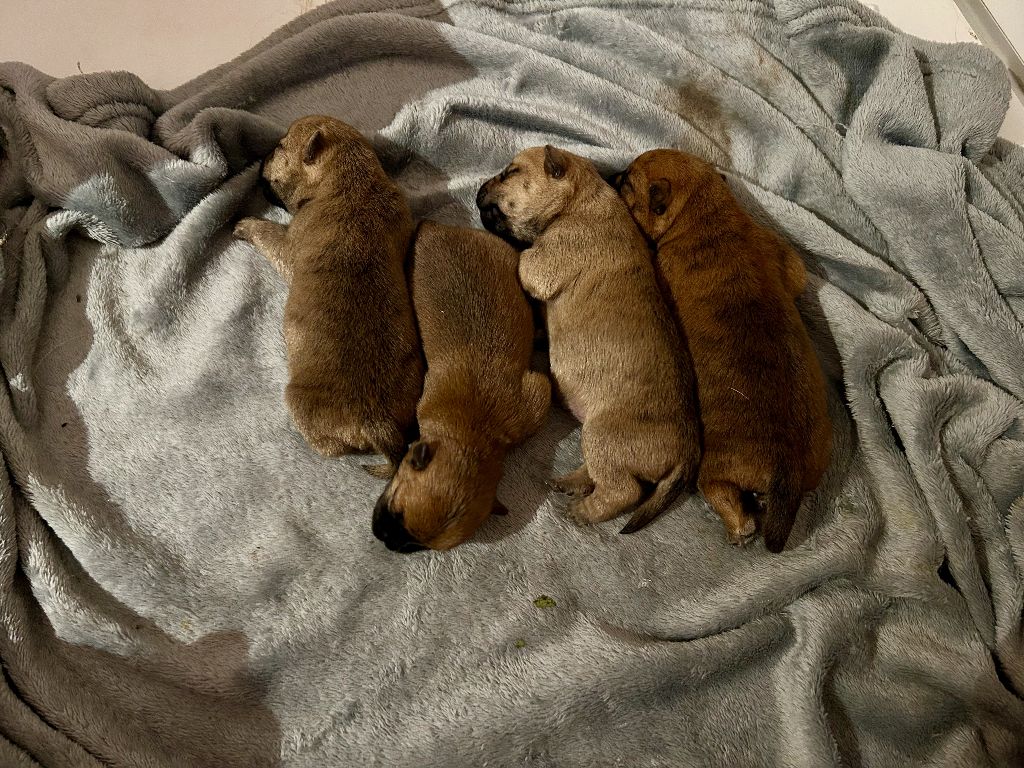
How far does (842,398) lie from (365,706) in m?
1.88

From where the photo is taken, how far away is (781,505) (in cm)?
197

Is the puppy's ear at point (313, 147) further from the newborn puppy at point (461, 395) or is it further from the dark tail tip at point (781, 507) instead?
the dark tail tip at point (781, 507)

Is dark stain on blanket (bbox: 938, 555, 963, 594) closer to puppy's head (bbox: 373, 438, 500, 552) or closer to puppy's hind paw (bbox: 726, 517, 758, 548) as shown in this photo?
puppy's hind paw (bbox: 726, 517, 758, 548)

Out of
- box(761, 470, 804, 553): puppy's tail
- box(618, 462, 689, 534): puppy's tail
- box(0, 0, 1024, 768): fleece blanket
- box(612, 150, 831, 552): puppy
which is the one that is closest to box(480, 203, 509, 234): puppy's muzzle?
box(0, 0, 1024, 768): fleece blanket

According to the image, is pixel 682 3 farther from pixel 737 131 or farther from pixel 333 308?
pixel 333 308

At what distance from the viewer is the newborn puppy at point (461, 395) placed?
6.29 feet

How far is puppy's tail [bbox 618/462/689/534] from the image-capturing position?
2.03 metres

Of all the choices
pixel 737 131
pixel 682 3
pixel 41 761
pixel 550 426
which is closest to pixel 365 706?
pixel 41 761

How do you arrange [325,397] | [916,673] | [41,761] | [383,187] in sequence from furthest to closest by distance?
[383,187]
[916,673]
[325,397]
[41,761]

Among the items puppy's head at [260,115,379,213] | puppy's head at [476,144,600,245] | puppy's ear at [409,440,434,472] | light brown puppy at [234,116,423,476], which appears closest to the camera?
puppy's ear at [409,440,434,472]

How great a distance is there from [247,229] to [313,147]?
1.30 ft

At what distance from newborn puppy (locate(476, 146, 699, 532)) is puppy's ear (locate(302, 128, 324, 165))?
1.93 ft

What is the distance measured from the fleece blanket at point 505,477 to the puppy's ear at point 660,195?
377mm

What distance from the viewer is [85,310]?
2.39 metres
